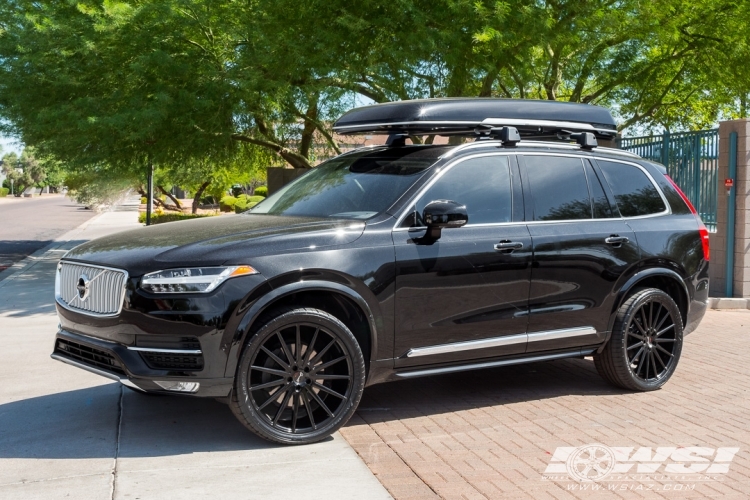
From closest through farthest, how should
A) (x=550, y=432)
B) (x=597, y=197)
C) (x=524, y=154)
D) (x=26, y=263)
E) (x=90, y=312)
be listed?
1. (x=90, y=312)
2. (x=550, y=432)
3. (x=524, y=154)
4. (x=597, y=197)
5. (x=26, y=263)

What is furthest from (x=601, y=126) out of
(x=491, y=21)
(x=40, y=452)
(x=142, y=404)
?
(x=491, y=21)

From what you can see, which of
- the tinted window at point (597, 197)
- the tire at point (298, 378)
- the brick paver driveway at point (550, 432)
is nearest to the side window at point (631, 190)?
the tinted window at point (597, 197)

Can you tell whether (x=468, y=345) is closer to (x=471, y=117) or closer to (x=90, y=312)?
(x=471, y=117)

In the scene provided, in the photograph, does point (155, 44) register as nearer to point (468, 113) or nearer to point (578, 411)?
point (468, 113)

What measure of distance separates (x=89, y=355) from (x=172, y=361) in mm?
724

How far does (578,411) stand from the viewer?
6617 millimetres

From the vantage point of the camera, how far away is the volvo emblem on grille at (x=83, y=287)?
5.79 m

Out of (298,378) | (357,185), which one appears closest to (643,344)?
(357,185)

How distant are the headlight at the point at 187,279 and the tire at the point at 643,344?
3.22 metres

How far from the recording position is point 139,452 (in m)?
5.51

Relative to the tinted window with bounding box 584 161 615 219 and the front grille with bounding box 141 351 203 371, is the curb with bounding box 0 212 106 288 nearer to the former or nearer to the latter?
the front grille with bounding box 141 351 203 371

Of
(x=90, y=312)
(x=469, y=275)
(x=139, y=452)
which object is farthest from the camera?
(x=469, y=275)

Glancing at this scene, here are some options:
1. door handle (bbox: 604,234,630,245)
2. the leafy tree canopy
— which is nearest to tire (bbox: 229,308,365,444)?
door handle (bbox: 604,234,630,245)

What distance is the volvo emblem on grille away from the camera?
5785 mm
